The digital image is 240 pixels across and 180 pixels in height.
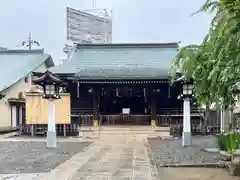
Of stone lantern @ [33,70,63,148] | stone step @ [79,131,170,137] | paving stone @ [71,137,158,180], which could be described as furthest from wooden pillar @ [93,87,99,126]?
paving stone @ [71,137,158,180]

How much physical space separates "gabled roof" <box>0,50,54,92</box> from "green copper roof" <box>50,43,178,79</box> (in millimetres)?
4497

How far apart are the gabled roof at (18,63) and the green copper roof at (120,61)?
4497 mm

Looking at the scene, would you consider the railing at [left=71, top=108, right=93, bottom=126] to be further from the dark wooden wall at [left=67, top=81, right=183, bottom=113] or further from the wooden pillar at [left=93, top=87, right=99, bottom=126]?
the dark wooden wall at [left=67, top=81, right=183, bottom=113]

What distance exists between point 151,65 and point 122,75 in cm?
392

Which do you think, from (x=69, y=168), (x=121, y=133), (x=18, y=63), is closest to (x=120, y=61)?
(x=121, y=133)

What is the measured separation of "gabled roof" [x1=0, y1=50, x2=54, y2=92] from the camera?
99.0ft

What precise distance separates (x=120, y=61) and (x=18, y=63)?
9.86 m

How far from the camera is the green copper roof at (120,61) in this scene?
2402 cm

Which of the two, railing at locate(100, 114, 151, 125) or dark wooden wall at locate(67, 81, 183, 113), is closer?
dark wooden wall at locate(67, 81, 183, 113)

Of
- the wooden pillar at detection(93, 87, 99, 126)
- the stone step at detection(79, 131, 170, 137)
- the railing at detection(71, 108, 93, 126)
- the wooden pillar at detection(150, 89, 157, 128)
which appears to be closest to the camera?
the stone step at detection(79, 131, 170, 137)

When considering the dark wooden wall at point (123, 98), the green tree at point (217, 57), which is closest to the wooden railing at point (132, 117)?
the dark wooden wall at point (123, 98)

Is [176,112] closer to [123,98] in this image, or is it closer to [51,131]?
[123,98]

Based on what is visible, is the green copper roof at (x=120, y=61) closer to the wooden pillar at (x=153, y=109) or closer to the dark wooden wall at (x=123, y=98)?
the dark wooden wall at (x=123, y=98)

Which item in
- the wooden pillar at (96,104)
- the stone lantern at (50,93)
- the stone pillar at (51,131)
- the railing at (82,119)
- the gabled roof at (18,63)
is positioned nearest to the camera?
the stone pillar at (51,131)
